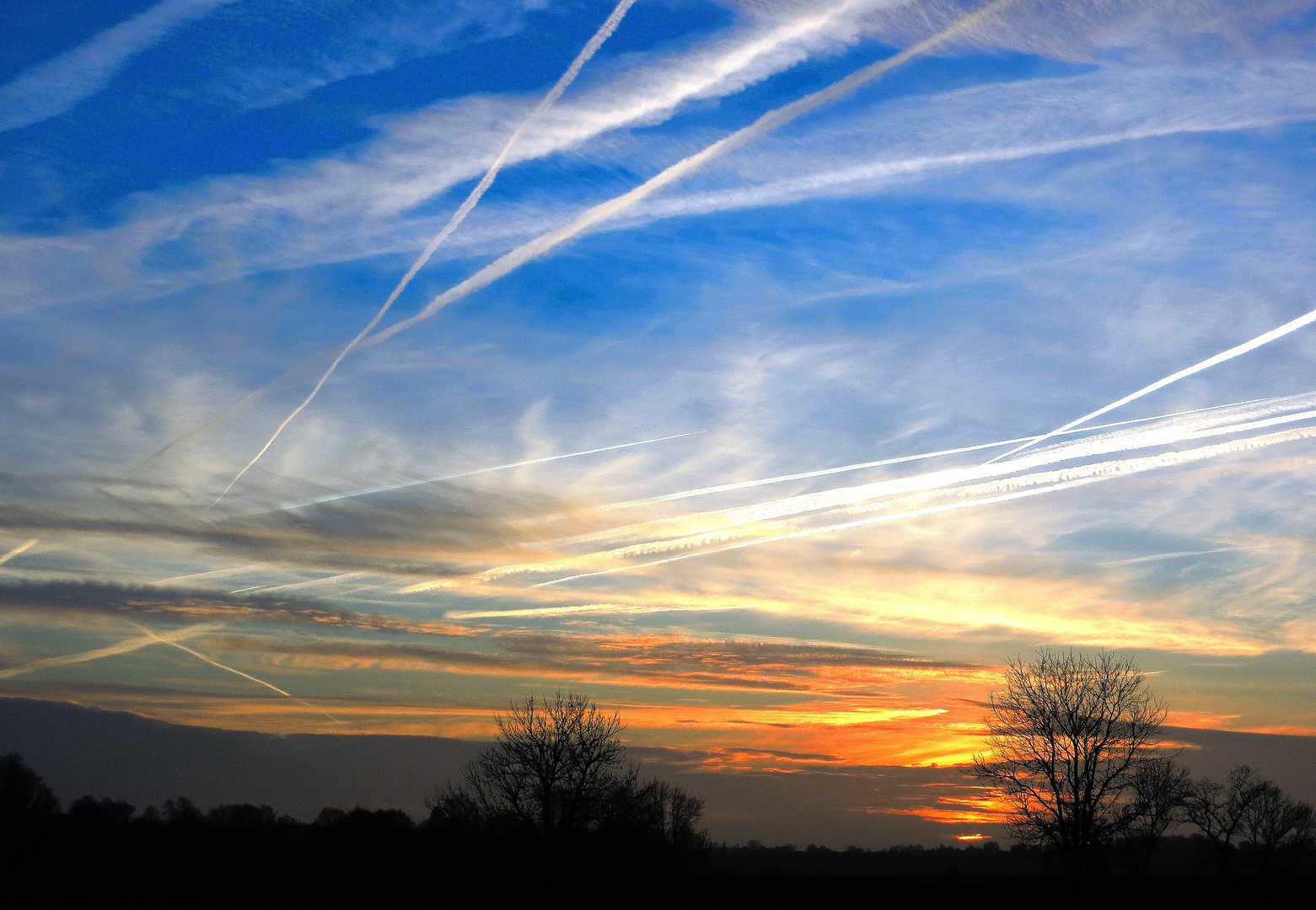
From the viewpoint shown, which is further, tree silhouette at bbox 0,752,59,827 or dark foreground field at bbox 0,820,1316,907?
tree silhouette at bbox 0,752,59,827

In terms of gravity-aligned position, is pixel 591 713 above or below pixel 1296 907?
above

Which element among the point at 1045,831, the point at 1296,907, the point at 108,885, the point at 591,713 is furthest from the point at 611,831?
the point at 1296,907

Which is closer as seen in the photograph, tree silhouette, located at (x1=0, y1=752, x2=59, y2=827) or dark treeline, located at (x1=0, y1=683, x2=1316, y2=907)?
dark treeline, located at (x1=0, y1=683, x2=1316, y2=907)

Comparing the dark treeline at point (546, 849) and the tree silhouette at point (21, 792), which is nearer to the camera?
the dark treeline at point (546, 849)

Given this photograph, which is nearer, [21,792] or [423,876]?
[423,876]

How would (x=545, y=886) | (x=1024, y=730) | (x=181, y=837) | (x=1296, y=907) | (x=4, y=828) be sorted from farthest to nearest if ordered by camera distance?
(x=181, y=837), (x=4, y=828), (x=1296, y=907), (x=545, y=886), (x=1024, y=730)

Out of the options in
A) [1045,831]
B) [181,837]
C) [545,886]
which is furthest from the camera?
[181,837]

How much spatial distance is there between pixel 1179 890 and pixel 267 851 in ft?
271

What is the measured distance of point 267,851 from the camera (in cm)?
9438

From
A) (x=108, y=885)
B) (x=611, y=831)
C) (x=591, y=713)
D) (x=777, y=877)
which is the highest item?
Answer: (x=591, y=713)

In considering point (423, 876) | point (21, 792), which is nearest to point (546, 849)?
point (423, 876)

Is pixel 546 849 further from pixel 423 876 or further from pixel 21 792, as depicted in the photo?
pixel 21 792

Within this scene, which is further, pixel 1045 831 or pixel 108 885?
pixel 108 885

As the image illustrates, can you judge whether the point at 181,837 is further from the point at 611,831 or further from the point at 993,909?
the point at 993,909
